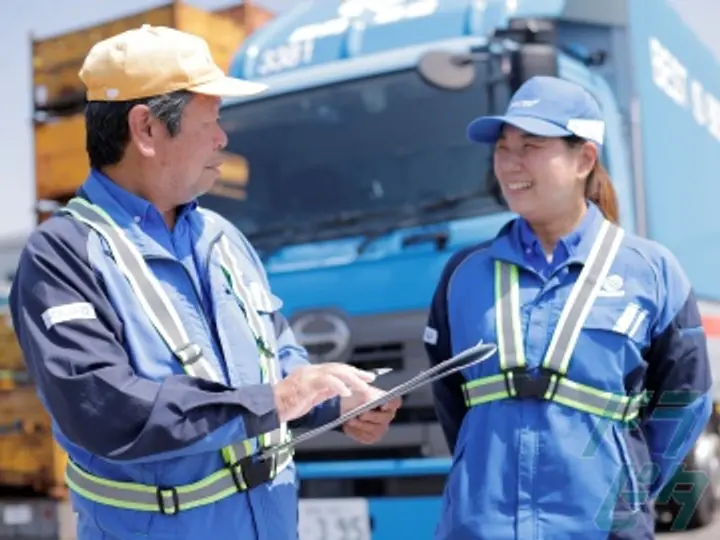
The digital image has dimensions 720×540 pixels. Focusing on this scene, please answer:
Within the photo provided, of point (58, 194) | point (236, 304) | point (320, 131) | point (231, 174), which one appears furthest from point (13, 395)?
point (236, 304)

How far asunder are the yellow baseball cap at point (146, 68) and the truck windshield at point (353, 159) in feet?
7.80

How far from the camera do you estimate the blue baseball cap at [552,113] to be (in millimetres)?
2299

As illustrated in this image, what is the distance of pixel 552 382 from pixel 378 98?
98.4 inches

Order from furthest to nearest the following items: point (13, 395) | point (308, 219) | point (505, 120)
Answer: point (13, 395)
point (308, 219)
point (505, 120)

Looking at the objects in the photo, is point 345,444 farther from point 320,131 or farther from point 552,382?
point 552,382

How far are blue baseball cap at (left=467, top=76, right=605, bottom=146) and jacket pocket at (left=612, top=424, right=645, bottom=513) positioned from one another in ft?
2.25

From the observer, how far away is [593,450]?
2.15m

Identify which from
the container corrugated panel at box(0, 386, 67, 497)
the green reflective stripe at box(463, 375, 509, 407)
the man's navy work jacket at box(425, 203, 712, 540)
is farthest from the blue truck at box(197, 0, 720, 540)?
the container corrugated panel at box(0, 386, 67, 497)

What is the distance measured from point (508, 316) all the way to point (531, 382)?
16cm

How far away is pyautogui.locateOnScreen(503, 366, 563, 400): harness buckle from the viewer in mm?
2146

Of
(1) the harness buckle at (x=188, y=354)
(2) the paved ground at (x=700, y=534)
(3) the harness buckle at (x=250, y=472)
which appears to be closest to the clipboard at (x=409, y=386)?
(3) the harness buckle at (x=250, y=472)

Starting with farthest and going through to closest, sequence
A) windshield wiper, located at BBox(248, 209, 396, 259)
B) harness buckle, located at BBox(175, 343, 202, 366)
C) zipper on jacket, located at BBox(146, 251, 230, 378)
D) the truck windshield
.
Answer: windshield wiper, located at BBox(248, 209, 396, 259), the truck windshield, zipper on jacket, located at BBox(146, 251, 230, 378), harness buckle, located at BBox(175, 343, 202, 366)

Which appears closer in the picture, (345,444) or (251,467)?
(251,467)

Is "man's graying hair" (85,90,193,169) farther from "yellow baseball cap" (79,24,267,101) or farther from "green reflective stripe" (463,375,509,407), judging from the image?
"green reflective stripe" (463,375,509,407)
